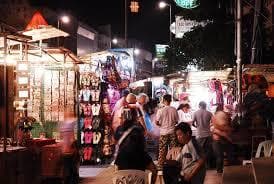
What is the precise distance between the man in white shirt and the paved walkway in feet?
4.62

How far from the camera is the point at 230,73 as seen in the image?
23.0 meters

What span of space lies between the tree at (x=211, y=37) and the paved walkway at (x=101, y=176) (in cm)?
1592

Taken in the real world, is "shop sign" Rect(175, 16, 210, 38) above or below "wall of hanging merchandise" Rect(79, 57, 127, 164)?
above

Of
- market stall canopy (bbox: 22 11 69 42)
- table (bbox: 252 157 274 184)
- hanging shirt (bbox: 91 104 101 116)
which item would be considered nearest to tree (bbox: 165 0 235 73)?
hanging shirt (bbox: 91 104 101 116)

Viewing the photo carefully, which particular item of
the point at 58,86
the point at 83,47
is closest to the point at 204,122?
the point at 58,86

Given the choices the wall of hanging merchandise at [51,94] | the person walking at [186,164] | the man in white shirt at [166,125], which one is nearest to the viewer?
the person walking at [186,164]

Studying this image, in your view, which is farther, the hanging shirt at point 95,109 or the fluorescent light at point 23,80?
the hanging shirt at point 95,109

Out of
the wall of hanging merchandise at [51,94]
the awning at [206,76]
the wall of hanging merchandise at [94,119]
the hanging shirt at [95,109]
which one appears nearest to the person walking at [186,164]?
the wall of hanging merchandise at [51,94]

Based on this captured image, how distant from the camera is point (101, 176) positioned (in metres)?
15.2

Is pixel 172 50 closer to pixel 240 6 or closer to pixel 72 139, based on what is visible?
pixel 240 6

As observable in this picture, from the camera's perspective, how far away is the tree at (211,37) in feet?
102

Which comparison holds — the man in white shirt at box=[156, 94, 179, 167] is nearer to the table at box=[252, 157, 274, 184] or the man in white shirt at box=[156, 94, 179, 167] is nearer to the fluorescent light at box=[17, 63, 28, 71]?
the fluorescent light at box=[17, 63, 28, 71]

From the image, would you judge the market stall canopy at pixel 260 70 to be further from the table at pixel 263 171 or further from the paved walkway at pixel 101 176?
the table at pixel 263 171

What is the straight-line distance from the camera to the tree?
1222 inches
